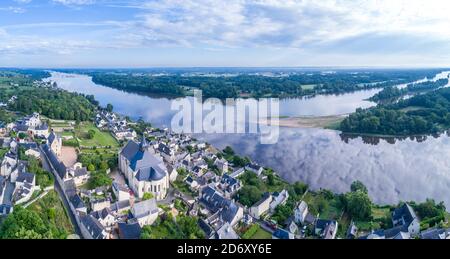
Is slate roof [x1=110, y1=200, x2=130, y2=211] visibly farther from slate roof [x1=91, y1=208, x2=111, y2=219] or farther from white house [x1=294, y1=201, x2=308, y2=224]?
white house [x1=294, y1=201, x2=308, y2=224]

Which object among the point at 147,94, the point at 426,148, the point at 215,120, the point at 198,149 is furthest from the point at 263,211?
the point at 147,94

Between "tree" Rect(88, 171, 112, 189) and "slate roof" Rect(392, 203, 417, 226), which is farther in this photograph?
"tree" Rect(88, 171, 112, 189)

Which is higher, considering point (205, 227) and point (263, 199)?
point (263, 199)

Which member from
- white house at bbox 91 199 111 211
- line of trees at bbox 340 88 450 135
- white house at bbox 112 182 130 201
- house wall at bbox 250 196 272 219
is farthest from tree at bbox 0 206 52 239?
line of trees at bbox 340 88 450 135

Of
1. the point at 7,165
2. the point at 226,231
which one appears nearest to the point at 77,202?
the point at 7,165

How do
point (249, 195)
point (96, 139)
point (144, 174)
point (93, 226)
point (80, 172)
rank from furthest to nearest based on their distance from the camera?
point (96, 139) < point (80, 172) < point (249, 195) < point (144, 174) < point (93, 226)

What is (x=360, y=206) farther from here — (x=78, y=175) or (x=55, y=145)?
(x=55, y=145)
